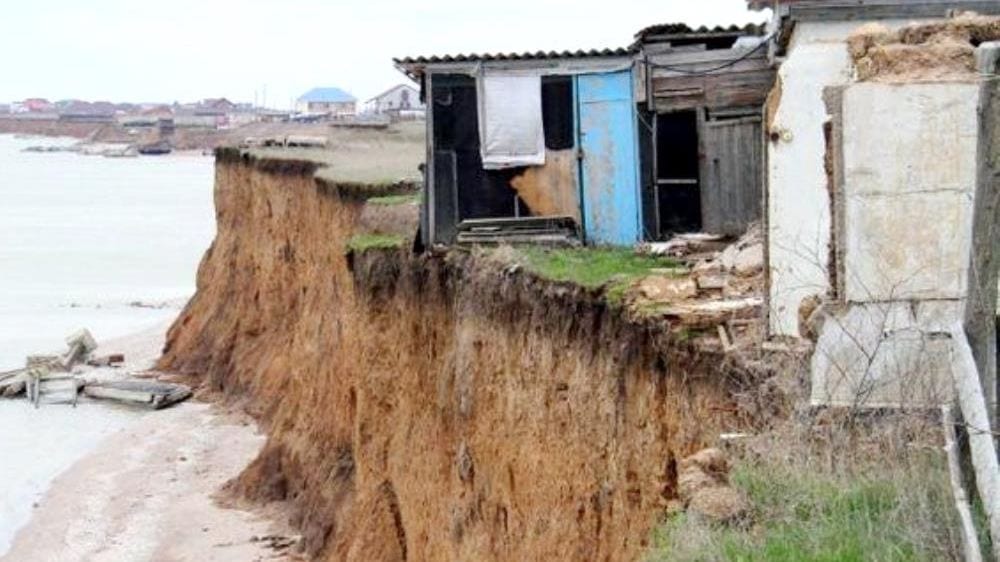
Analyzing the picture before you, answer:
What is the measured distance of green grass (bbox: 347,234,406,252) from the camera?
75.8 ft

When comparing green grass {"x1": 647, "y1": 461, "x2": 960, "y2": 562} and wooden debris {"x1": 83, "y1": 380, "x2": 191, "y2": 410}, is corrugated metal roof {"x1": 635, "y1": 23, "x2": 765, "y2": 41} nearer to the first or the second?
green grass {"x1": 647, "y1": 461, "x2": 960, "y2": 562}

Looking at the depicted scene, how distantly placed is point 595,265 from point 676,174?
10.9 feet

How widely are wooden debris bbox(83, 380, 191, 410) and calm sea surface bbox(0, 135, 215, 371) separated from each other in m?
7.85

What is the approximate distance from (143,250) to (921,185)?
84.9 metres

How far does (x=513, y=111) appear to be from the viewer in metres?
20.8

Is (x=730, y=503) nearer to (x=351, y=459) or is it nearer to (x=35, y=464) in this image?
(x=351, y=459)

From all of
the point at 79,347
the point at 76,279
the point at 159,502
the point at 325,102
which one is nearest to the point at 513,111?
the point at 159,502

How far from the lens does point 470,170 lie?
2112 cm

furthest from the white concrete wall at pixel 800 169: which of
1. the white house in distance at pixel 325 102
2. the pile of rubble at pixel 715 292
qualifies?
the white house in distance at pixel 325 102

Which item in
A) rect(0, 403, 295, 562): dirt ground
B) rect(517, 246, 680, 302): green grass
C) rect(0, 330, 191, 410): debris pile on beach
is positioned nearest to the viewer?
rect(517, 246, 680, 302): green grass

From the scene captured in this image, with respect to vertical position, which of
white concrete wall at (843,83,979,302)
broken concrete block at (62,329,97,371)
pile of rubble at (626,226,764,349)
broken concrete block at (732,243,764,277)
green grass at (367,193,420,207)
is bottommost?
broken concrete block at (62,329,97,371)

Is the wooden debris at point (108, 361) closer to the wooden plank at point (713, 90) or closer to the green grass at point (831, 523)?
the wooden plank at point (713, 90)

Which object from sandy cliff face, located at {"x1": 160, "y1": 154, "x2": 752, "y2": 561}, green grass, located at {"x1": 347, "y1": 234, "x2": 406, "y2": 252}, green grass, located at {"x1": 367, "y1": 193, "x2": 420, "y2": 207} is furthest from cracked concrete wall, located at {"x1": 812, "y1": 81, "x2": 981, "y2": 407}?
green grass, located at {"x1": 367, "y1": 193, "x2": 420, "y2": 207}

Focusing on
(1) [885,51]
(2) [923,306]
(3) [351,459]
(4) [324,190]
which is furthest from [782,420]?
(4) [324,190]
